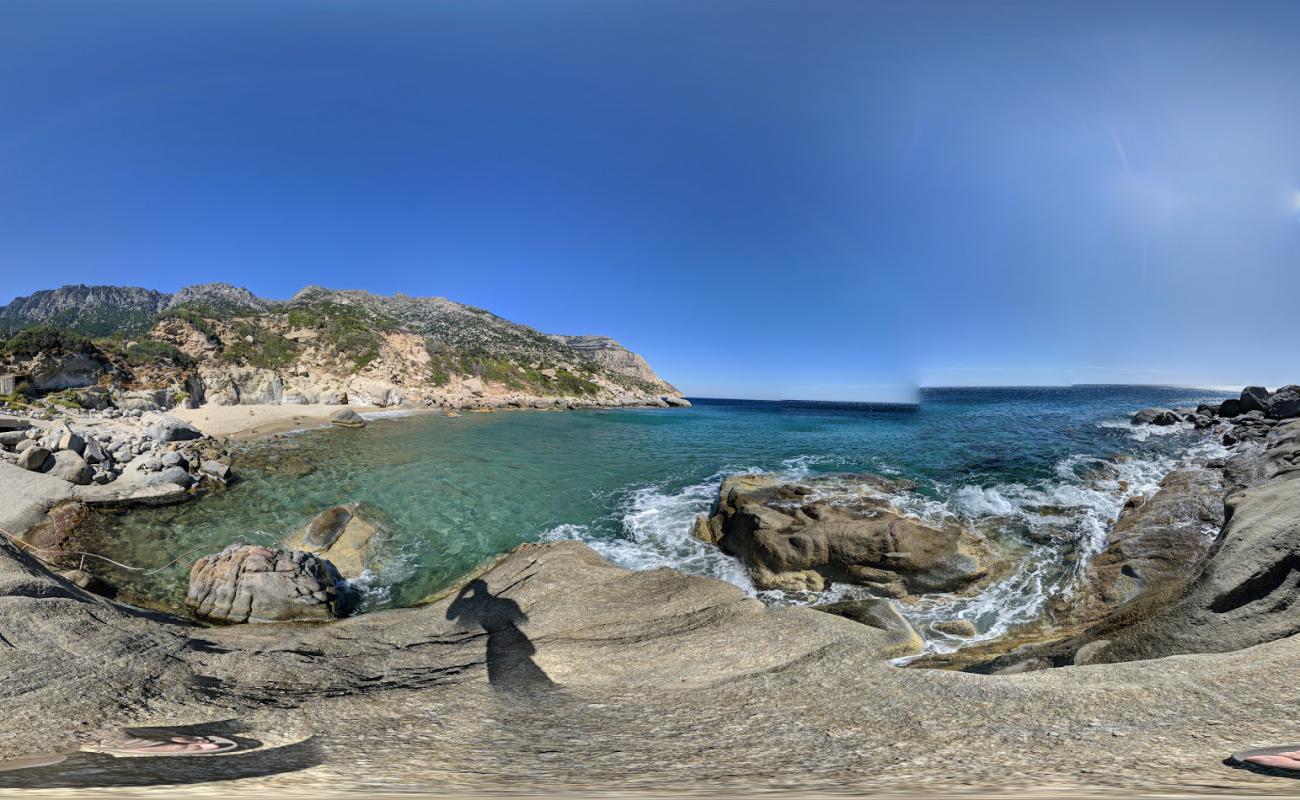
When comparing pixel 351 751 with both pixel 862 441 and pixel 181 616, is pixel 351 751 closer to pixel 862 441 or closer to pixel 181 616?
pixel 181 616

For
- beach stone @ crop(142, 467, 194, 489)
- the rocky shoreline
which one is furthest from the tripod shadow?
beach stone @ crop(142, 467, 194, 489)

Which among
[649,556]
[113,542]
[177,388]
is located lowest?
[649,556]

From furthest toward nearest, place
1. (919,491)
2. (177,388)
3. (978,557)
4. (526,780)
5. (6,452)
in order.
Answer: (177,388)
(919,491)
(6,452)
(978,557)
(526,780)

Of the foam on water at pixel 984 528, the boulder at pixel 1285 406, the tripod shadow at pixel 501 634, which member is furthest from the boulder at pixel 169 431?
the boulder at pixel 1285 406

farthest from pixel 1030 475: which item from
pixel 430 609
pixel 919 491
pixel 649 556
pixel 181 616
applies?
pixel 181 616

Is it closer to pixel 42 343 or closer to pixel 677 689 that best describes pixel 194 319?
pixel 42 343

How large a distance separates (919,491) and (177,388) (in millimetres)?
63964

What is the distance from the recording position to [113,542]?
12.5m

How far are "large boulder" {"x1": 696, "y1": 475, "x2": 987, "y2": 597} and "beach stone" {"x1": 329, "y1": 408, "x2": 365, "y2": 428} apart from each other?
41246 mm

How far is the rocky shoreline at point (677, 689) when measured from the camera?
317cm

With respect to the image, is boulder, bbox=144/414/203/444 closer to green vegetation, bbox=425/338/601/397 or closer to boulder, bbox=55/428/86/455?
boulder, bbox=55/428/86/455

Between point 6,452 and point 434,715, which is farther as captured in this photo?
point 6,452

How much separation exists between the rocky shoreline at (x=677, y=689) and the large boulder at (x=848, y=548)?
235cm

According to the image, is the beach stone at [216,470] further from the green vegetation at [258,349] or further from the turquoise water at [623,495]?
the green vegetation at [258,349]
